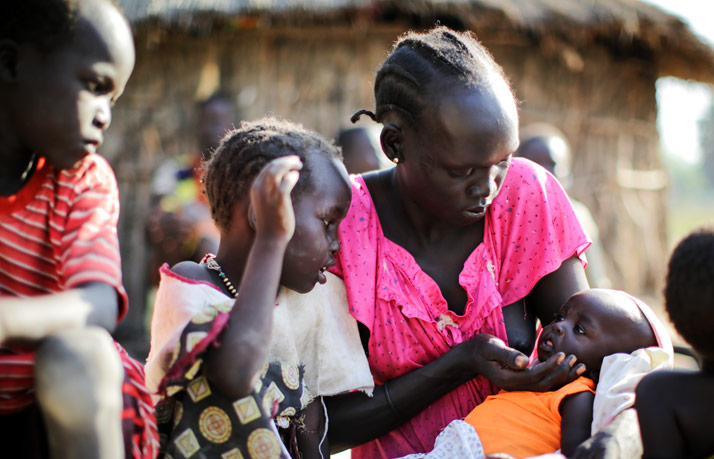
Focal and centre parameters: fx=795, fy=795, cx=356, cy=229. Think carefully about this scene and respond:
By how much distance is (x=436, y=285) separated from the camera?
272cm

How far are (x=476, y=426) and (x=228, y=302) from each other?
0.87 m

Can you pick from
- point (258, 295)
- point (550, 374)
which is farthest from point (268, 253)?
point (550, 374)

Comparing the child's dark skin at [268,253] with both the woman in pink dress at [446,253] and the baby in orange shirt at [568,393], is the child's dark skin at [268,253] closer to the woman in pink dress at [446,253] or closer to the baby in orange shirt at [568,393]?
the woman in pink dress at [446,253]

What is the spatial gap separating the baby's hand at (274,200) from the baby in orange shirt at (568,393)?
91cm

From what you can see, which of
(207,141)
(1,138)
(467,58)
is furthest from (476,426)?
(207,141)

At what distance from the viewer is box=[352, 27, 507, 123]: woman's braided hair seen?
2.60m

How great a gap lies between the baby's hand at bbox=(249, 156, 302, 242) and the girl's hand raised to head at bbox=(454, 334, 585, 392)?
803 mm

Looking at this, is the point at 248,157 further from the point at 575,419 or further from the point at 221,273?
the point at 575,419

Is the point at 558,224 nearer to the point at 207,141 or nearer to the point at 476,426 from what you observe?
the point at 476,426

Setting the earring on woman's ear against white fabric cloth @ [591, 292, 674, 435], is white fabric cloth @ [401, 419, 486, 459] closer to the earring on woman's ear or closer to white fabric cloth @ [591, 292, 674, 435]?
white fabric cloth @ [591, 292, 674, 435]

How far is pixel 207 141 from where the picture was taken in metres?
6.65

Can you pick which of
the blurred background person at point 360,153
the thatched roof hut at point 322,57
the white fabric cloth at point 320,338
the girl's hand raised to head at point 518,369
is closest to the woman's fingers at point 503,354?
the girl's hand raised to head at point 518,369

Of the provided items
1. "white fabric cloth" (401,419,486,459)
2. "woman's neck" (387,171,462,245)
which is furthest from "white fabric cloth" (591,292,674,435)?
"woman's neck" (387,171,462,245)

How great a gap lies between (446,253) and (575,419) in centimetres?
73
